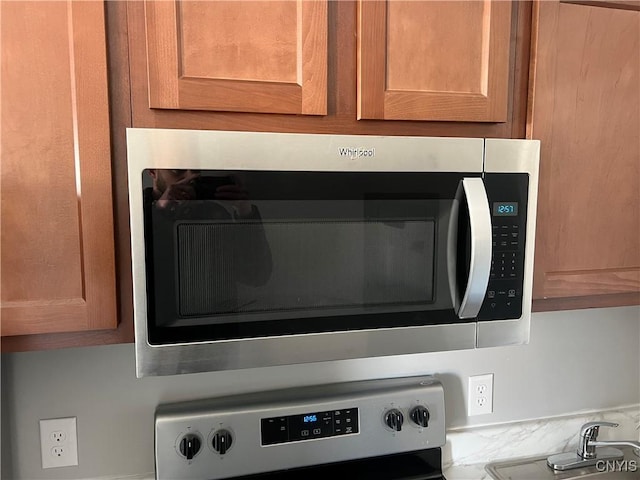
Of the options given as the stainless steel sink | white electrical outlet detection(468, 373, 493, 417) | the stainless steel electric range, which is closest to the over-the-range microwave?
the stainless steel electric range

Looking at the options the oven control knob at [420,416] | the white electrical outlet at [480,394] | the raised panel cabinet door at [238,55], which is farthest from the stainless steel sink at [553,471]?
the raised panel cabinet door at [238,55]

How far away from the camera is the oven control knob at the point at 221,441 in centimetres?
108

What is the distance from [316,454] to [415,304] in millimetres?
497

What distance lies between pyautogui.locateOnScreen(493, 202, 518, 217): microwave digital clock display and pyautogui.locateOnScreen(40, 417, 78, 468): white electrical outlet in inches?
37.5

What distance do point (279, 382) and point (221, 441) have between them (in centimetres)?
18

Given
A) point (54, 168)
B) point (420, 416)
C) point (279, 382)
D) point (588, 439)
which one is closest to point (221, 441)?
point (279, 382)

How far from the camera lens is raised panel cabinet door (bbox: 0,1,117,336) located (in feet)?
2.39

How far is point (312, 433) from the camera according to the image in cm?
113

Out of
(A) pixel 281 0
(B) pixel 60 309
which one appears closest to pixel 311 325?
(B) pixel 60 309

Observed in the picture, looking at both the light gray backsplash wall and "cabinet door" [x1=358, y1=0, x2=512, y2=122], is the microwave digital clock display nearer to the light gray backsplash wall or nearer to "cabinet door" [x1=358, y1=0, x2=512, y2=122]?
"cabinet door" [x1=358, y1=0, x2=512, y2=122]

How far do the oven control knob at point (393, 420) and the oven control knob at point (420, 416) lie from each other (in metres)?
0.03

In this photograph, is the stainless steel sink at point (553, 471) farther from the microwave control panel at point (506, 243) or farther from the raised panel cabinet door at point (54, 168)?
the raised panel cabinet door at point (54, 168)

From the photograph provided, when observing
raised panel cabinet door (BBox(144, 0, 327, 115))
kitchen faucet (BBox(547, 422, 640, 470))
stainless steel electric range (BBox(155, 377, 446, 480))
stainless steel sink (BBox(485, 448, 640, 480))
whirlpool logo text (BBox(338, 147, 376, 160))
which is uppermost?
raised panel cabinet door (BBox(144, 0, 327, 115))

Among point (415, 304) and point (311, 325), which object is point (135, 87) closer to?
point (311, 325)
